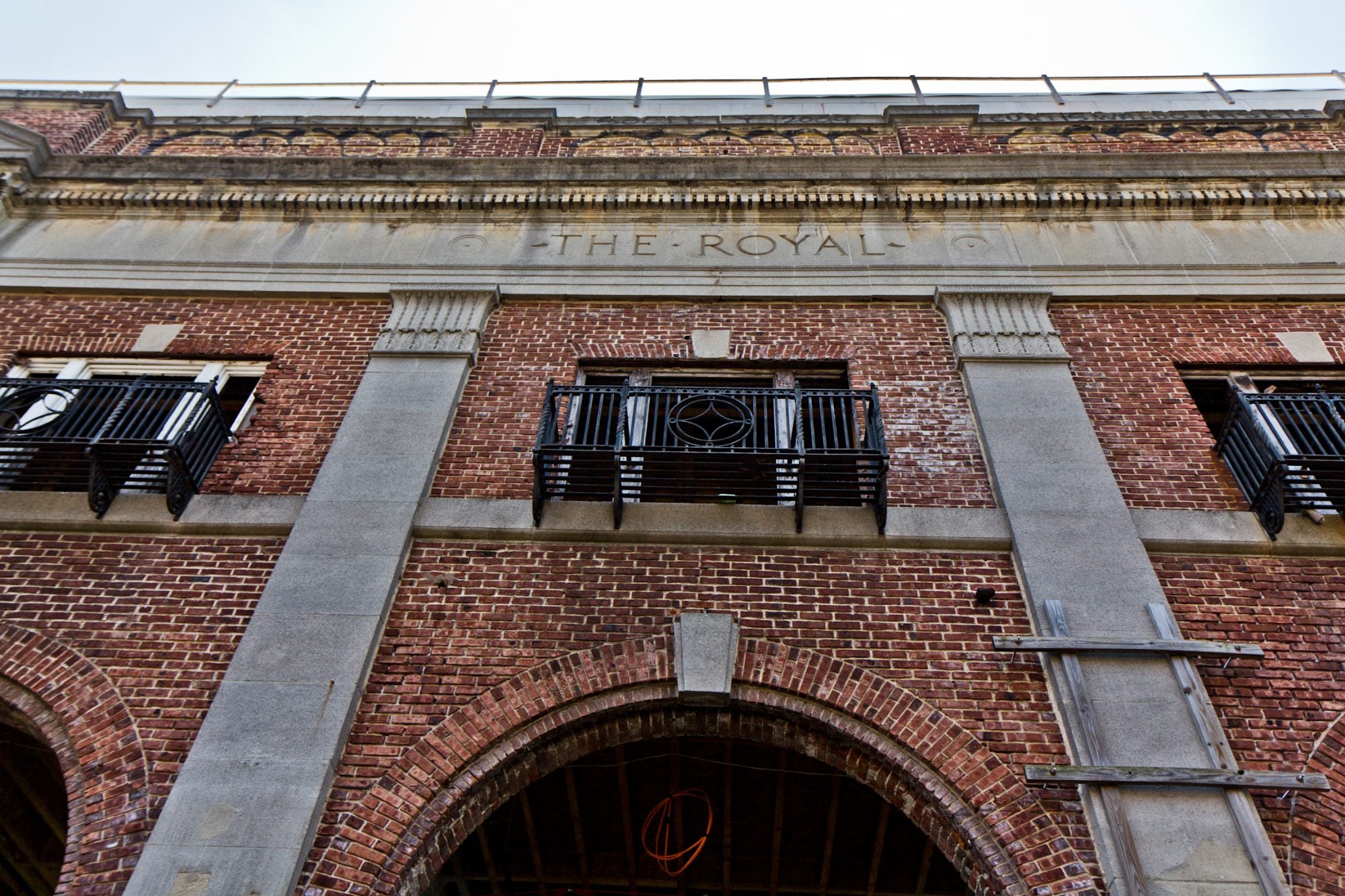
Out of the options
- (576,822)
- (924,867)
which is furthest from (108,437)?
(924,867)

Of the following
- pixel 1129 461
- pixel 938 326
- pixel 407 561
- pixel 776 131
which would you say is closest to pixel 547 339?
pixel 407 561

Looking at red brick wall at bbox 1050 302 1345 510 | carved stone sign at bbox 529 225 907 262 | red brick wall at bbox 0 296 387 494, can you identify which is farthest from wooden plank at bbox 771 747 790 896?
carved stone sign at bbox 529 225 907 262

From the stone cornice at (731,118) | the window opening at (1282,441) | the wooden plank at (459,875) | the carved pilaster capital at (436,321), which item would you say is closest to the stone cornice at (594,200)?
the carved pilaster capital at (436,321)

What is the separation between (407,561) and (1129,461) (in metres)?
6.30

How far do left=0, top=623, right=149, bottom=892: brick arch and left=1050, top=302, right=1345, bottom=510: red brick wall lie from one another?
7.91m

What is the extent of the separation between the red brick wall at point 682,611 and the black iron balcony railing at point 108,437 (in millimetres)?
2308

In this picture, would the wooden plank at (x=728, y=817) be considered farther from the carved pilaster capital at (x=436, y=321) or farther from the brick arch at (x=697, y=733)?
the carved pilaster capital at (x=436, y=321)

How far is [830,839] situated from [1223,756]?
3.36m

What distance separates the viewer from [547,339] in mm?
10000

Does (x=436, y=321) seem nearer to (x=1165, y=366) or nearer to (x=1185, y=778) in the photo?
(x=1165, y=366)

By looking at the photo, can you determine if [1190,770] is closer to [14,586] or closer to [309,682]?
[309,682]

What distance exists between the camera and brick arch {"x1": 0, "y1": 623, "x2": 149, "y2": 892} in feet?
19.6

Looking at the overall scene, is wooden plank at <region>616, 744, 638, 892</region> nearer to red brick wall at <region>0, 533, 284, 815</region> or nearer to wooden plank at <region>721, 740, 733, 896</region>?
wooden plank at <region>721, 740, 733, 896</region>

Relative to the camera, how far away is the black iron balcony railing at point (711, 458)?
777 cm
